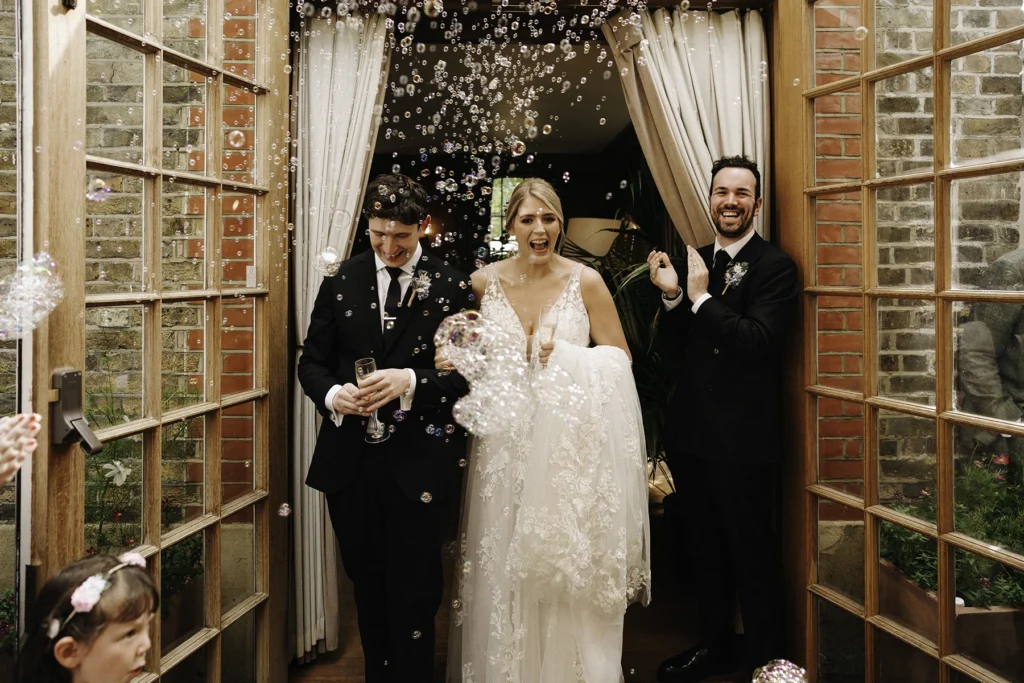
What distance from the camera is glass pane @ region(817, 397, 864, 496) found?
2.69 metres

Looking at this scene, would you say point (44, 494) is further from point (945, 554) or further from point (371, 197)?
point (945, 554)

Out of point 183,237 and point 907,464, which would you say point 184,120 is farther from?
point 907,464

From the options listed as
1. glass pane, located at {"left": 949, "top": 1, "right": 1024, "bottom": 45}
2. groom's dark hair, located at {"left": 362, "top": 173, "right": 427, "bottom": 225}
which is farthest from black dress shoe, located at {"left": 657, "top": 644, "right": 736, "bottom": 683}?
glass pane, located at {"left": 949, "top": 1, "right": 1024, "bottom": 45}

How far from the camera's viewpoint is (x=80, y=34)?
1932 mm

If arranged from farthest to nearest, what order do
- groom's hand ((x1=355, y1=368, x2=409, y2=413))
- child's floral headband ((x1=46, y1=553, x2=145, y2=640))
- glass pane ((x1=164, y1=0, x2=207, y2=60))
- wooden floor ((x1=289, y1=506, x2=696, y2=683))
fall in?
wooden floor ((x1=289, y1=506, x2=696, y2=683)), groom's hand ((x1=355, y1=368, x2=409, y2=413)), glass pane ((x1=164, y1=0, x2=207, y2=60)), child's floral headband ((x1=46, y1=553, x2=145, y2=640))

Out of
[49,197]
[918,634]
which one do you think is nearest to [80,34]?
[49,197]

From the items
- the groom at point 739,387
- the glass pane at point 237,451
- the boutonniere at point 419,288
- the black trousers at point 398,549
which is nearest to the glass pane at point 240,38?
the boutonniere at point 419,288

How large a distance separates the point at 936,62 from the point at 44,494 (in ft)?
8.84

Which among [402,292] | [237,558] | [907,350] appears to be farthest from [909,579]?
[237,558]

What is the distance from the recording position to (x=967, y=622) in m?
2.26

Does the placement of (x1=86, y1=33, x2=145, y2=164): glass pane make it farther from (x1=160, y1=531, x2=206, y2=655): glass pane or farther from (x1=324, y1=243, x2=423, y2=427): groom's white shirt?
(x1=160, y1=531, x2=206, y2=655): glass pane

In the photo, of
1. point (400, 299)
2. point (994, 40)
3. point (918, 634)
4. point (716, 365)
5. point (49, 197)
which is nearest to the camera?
point (49, 197)

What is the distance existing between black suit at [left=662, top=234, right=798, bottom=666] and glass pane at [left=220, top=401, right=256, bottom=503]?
5.31 ft

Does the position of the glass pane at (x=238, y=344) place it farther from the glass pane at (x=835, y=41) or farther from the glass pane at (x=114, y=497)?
the glass pane at (x=835, y=41)
